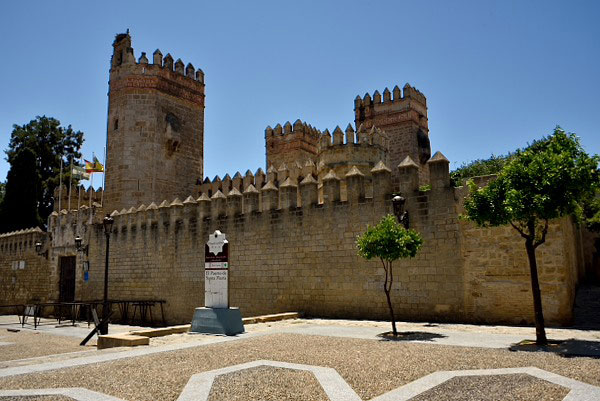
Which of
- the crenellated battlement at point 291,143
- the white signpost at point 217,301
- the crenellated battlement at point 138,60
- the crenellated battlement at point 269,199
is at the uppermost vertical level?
the crenellated battlement at point 138,60

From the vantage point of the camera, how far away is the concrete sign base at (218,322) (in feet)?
32.7

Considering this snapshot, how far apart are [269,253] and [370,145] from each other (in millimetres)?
6605

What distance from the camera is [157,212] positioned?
18.9 m

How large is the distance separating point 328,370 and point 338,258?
23.6 feet

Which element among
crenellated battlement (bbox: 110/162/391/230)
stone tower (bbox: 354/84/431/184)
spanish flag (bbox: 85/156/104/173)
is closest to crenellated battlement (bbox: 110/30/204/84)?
spanish flag (bbox: 85/156/104/173)

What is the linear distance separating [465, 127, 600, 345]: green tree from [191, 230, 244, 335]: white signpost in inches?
223

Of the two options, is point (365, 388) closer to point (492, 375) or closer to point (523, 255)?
point (492, 375)

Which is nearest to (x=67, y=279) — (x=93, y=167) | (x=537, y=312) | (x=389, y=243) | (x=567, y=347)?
(x=93, y=167)

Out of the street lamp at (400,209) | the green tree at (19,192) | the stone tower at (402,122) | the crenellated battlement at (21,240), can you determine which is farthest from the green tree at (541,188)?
the green tree at (19,192)

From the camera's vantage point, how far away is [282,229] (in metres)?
14.4

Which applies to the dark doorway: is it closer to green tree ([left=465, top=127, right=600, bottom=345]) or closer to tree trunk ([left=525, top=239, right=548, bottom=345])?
green tree ([left=465, top=127, right=600, bottom=345])

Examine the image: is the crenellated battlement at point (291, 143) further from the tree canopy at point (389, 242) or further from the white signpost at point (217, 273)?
the tree canopy at point (389, 242)

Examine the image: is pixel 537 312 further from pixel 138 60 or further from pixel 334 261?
pixel 138 60

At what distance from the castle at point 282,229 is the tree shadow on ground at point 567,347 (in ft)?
8.18
